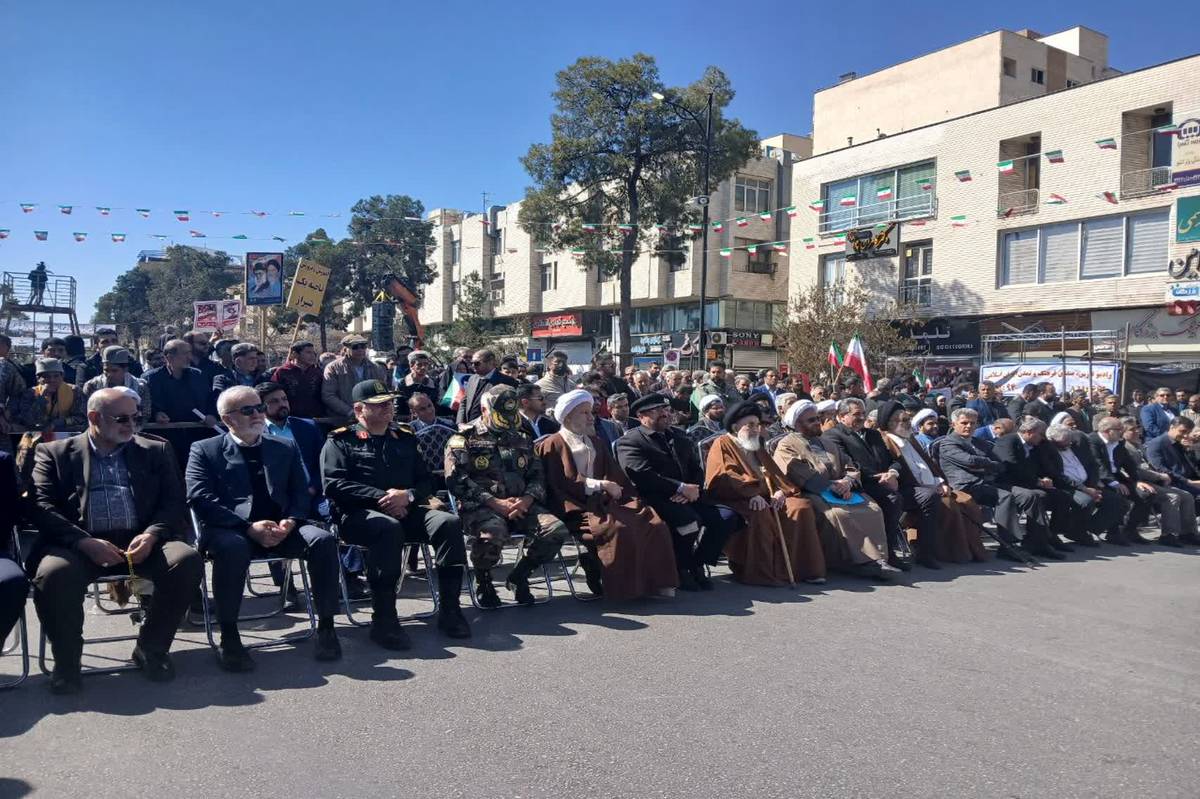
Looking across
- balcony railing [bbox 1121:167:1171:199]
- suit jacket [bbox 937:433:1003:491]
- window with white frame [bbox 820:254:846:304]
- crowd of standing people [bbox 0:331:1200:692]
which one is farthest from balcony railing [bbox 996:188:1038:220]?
suit jacket [bbox 937:433:1003:491]

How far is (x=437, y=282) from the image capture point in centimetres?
6731

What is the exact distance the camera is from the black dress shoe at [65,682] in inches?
184

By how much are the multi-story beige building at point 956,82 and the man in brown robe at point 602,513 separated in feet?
109

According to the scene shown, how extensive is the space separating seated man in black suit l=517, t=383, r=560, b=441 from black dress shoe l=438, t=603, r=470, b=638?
1.89 metres

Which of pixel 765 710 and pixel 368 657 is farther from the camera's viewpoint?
pixel 368 657

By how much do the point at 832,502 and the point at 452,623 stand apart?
399 cm

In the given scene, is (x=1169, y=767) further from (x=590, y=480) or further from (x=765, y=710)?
(x=590, y=480)

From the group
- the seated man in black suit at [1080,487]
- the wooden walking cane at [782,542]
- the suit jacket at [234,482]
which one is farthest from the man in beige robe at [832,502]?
the suit jacket at [234,482]

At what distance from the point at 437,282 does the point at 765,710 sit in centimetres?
6488

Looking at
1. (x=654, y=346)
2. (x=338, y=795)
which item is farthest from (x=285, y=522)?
(x=654, y=346)

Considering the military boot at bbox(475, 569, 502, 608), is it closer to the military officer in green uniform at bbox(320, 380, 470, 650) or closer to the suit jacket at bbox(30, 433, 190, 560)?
the military officer in green uniform at bbox(320, 380, 470, 650)

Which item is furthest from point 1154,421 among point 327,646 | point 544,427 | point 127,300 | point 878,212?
point 127,300

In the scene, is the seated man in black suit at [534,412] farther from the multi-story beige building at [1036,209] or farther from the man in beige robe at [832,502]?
the multi-story beige building at [1036,209]

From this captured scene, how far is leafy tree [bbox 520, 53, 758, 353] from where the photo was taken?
32844mm
